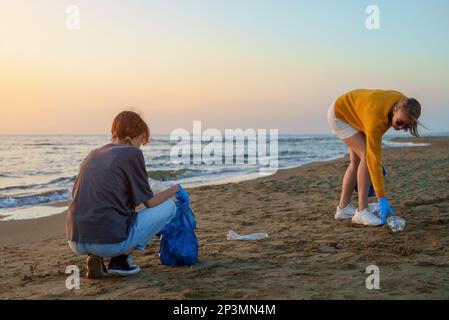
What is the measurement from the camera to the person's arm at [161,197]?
2928 mm

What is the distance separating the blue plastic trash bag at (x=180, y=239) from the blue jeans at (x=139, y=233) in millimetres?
136

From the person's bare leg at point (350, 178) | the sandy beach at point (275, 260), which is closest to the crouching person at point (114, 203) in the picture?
the sandy beach at point (275, 260)

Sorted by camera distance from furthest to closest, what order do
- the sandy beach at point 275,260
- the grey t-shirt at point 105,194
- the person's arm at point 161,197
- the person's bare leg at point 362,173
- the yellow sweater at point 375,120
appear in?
the person's bare leg at point 362,173
the yellow sweater at point 375,120
the person's arm at point 161,197
the grey t-shirt at point 105,194
the sandy beach at point 275,260

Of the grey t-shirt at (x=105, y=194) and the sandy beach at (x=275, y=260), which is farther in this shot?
the grey t-shirt at (x=105, y=194)

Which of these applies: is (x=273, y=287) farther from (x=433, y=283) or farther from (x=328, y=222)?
(x=328, y=222)

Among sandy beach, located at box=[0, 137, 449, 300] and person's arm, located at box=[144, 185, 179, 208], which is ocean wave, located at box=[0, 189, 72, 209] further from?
person's arm, located at box=[144, 185, 179, 208]

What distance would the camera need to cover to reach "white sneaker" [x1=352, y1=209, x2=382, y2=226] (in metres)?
4.10

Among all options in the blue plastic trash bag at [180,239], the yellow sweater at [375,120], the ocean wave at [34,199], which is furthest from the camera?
the ocean wave at [34,199]

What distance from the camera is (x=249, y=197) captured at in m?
6.95

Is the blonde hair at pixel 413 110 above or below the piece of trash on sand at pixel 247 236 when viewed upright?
above

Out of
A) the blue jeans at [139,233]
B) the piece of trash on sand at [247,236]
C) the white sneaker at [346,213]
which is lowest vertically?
the piece of trash on sand at [247,236]

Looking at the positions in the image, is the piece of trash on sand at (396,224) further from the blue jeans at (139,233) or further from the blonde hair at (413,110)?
the blue jeans at (139,233)

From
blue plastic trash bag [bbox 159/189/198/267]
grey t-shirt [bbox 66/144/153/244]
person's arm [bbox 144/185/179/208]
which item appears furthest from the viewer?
blue plastic trash bag [bbox 159/189/198/267]

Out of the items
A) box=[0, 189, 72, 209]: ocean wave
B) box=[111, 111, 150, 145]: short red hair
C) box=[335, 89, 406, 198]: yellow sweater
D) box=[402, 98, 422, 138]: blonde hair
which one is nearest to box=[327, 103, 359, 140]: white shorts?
box=[335, 89, 406, 198]: yellow sweater
